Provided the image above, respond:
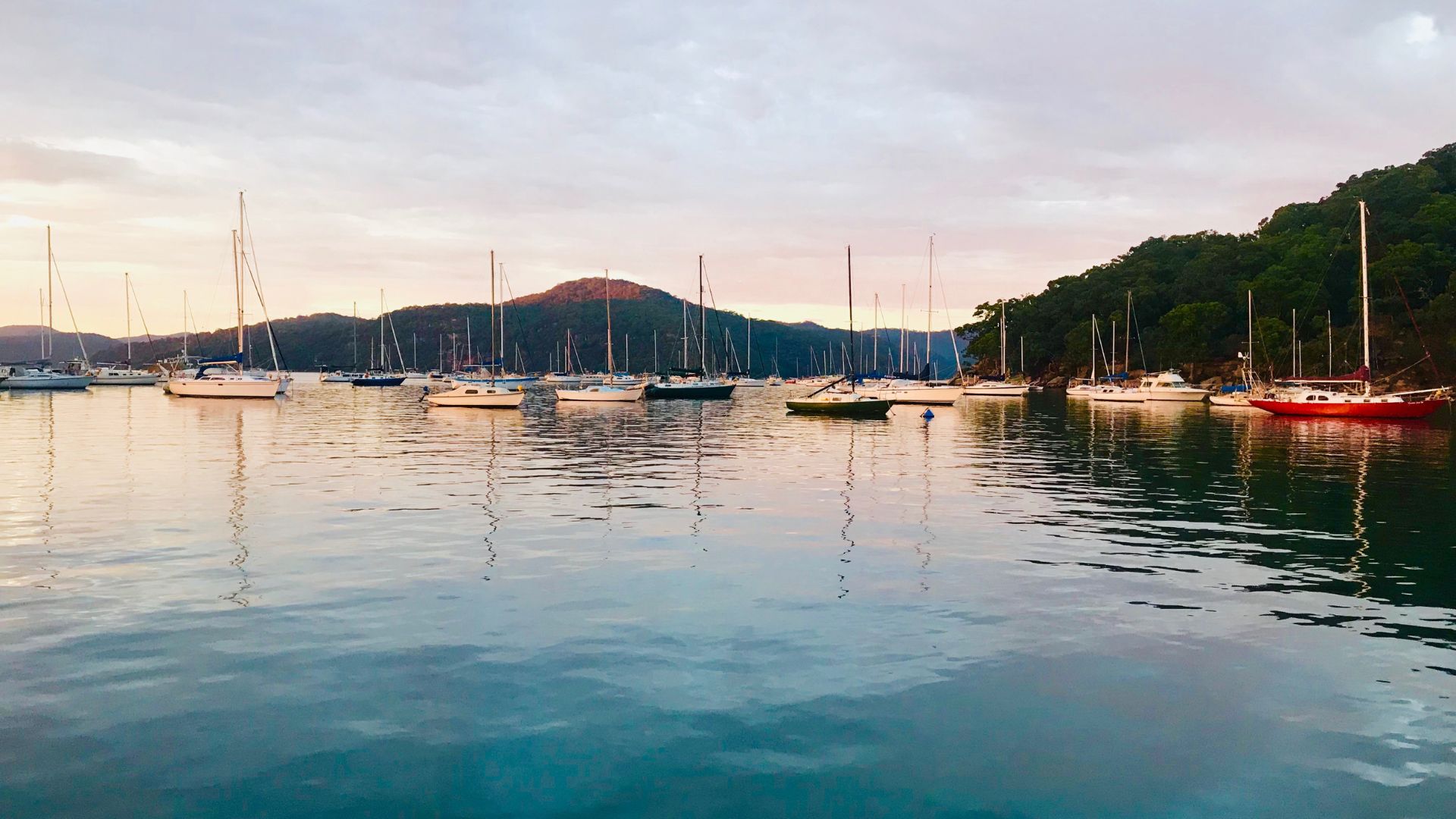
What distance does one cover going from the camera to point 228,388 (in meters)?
102

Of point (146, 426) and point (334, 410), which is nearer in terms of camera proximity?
point (146, 426)

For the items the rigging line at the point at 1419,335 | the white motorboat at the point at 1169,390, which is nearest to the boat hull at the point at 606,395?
the white motorboat at the point at 1169,390

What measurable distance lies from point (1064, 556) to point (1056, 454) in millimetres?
26393

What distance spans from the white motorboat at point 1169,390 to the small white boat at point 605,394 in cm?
6064

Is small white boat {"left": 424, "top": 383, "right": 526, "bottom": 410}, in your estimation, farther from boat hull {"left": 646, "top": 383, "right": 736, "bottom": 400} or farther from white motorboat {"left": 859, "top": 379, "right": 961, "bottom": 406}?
white motorboat {"left": 859, "top": 379, "right": 961, "bottom": 406}

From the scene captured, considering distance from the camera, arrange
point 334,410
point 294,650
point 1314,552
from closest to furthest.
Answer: point 294,650
point 1314,552
point 334,410

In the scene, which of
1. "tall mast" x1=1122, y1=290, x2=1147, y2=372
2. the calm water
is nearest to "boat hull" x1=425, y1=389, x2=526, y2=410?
the calm water

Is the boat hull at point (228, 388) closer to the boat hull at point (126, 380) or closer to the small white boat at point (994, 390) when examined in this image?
the boat hull at point (126, 380)

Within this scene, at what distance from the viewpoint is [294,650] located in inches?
498

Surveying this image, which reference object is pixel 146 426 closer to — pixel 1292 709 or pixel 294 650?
pixel 294 650

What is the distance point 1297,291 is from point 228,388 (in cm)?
13826

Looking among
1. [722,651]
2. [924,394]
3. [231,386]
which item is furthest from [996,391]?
[722,651]

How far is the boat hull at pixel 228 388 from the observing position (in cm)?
10125

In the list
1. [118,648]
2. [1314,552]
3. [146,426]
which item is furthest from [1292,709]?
[146,426]
